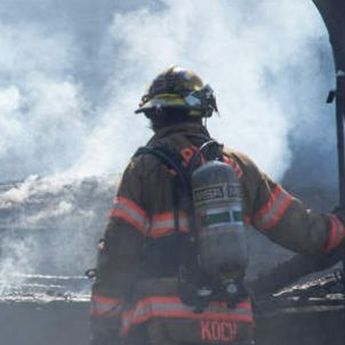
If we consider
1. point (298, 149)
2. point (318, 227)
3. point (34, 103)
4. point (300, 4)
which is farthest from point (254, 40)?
point (318, 227)

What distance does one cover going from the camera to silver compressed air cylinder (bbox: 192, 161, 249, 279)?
3484mm

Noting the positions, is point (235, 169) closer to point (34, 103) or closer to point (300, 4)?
point (300, 4)

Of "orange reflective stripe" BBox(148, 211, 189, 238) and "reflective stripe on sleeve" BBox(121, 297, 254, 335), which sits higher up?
"orange reflective stripe" BBox(148, 211, 189, 238)

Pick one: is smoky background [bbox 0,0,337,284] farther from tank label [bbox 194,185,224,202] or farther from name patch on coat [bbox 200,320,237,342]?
tank label [bbox 194,185,224,202]

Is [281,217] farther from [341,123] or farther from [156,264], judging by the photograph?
[341,123]

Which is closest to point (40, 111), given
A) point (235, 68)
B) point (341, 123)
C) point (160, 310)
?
point (235, 68)

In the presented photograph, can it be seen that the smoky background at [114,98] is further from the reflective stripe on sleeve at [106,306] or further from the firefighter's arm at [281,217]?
the reflective stripe on sleeve at [106,306]

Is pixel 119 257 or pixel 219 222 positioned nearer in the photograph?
pixel 219 222

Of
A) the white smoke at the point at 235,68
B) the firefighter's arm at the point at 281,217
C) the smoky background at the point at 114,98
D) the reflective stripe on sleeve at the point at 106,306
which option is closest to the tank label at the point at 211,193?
the firefighter's arm at the point at 281,217

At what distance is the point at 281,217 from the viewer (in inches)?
155

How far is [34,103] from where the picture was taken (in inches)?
872

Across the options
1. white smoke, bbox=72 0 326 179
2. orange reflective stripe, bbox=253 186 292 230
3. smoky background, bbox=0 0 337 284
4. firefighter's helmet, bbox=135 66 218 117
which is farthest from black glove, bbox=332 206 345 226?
white smoke, bbox=72 0 326 179

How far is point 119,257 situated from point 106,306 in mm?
230

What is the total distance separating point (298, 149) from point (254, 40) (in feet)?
13.4
